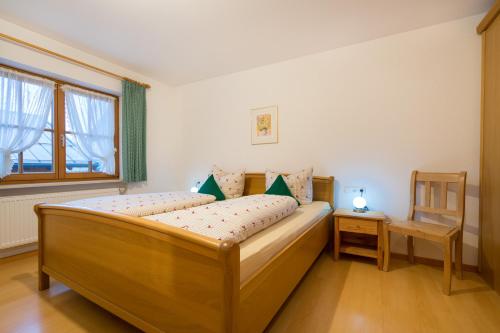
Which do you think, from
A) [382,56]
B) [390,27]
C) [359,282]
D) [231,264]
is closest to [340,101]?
[382,56]

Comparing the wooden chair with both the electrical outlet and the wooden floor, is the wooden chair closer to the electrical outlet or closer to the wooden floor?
the wooden floor

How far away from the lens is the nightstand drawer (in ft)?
7.01

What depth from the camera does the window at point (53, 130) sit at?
2.31 metres

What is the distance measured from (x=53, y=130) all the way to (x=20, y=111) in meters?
0.37

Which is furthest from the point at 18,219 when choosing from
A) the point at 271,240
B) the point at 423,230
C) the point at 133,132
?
the point at 423,230

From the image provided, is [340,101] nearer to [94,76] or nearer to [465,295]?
[465,295]

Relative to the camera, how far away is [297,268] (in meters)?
1.61

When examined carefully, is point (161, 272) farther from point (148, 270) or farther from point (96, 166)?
point (96, 166)

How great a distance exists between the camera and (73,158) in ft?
9.52

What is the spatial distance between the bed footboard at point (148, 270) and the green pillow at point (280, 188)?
164 centimetres

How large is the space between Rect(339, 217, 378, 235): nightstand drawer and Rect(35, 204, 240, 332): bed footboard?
170 cm

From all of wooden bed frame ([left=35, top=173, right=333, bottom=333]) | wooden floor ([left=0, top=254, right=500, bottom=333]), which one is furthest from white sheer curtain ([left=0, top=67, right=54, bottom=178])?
wooden floor ([left=0, top=254, right=500, bottom=333])

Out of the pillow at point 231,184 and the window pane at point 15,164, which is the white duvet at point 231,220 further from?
the window pane at point 15,164

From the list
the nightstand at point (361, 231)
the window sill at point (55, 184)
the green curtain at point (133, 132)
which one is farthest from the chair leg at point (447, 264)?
the window sill at point (55, 184)
